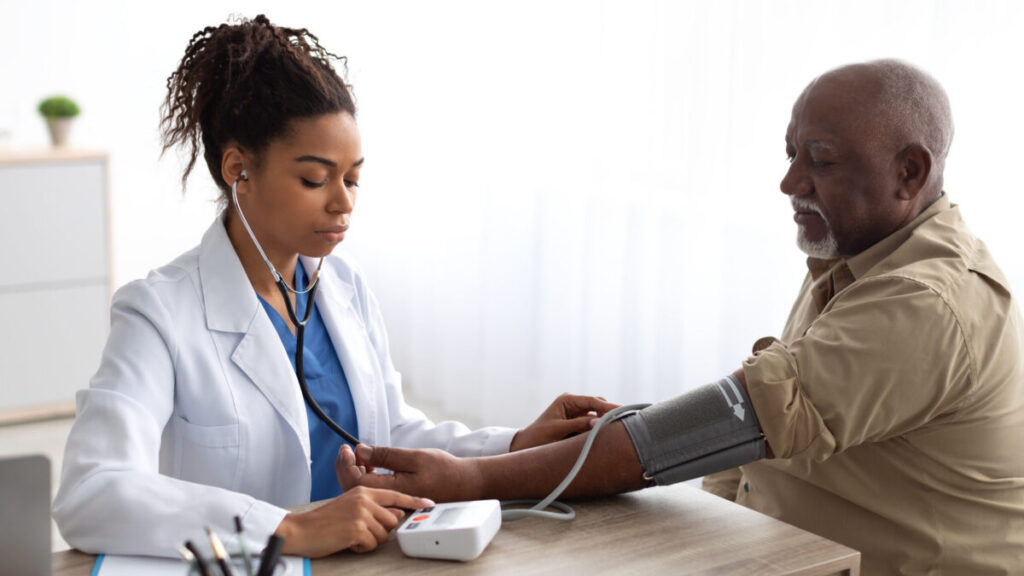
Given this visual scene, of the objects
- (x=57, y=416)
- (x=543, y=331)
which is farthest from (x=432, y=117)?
(x=57, y=416)

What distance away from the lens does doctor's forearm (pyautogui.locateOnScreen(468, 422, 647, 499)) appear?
1.41 m

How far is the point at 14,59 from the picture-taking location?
4152 millimetres

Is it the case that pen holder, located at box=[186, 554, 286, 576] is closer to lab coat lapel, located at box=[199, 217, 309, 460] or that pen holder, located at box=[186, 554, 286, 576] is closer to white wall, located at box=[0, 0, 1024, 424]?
lab coat lapel, located at box=[199, 217, 309, 460]

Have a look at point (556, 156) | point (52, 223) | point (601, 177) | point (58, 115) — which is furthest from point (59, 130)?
point (601, 177)

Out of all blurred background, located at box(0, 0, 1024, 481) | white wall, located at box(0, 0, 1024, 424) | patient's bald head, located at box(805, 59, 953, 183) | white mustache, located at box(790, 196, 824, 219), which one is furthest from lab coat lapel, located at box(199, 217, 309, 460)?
white wall, located at box(0, 0, 1024, 424)

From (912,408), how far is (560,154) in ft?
7.05

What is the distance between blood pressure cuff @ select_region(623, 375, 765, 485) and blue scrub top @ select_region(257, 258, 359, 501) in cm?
50

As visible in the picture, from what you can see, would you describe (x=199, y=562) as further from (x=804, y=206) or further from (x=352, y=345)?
(x=804, y=206)

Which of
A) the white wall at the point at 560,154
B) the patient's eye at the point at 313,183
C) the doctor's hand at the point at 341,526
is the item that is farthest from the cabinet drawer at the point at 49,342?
the doctor's hand at the point at 341,526

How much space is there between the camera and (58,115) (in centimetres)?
396

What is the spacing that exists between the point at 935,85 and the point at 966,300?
34 cm

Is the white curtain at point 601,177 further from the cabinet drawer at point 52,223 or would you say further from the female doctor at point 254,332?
the female doctor at point 254,332

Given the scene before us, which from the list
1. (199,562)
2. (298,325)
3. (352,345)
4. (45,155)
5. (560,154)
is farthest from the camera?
(45,155)

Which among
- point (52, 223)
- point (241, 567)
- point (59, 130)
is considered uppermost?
point (59, 130)
